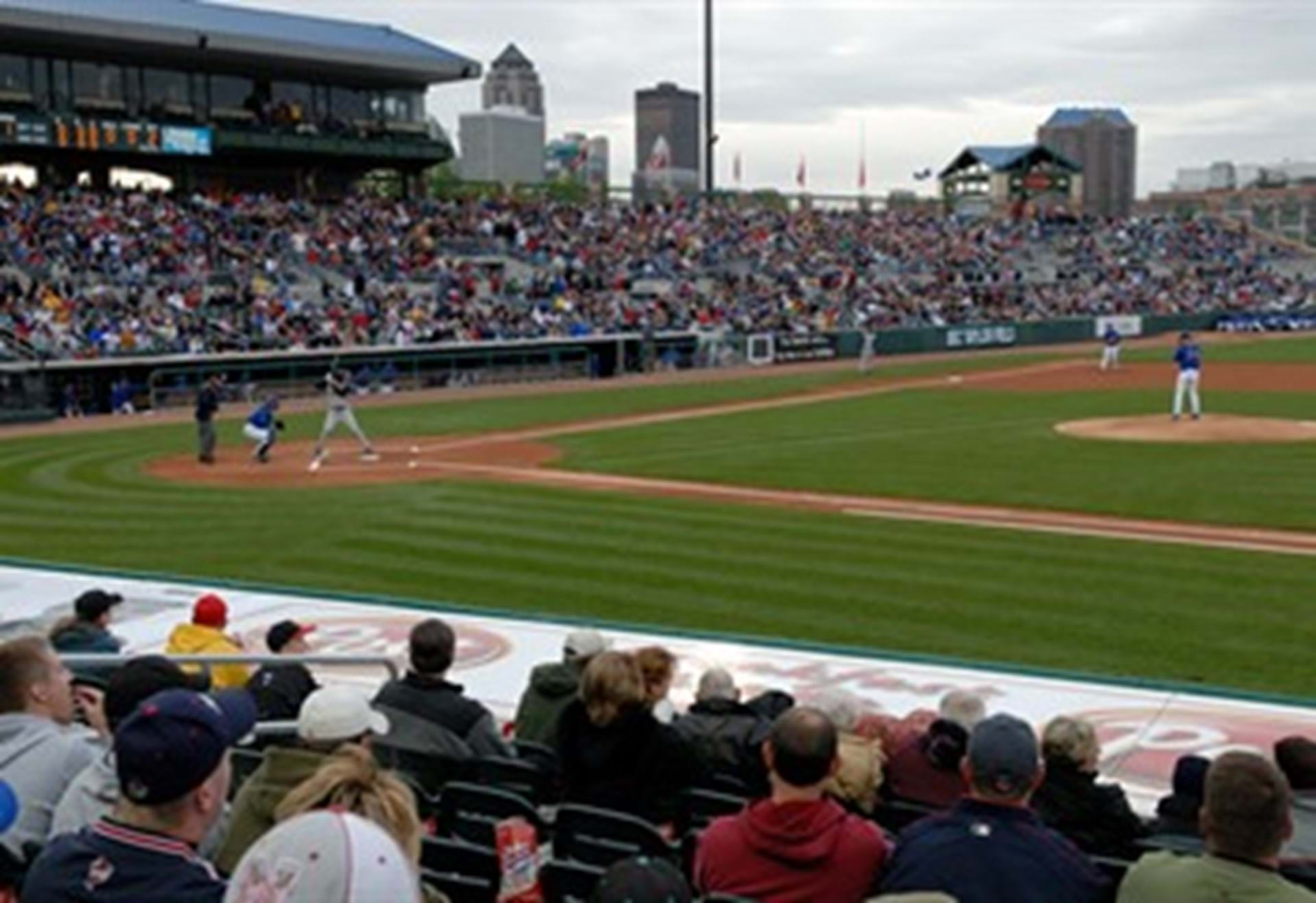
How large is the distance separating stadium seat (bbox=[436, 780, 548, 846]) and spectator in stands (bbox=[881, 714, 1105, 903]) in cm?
174

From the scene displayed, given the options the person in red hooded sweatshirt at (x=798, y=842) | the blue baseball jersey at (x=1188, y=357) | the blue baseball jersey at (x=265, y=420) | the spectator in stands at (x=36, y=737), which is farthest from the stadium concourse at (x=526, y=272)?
the person in red hooded sweatshirt at (x=798, y=842)

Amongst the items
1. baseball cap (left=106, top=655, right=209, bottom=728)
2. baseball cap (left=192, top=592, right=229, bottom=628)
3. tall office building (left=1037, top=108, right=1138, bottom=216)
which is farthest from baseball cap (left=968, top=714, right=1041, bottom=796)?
tall office building (left=1037, top=108, right=1138, bottom=216)

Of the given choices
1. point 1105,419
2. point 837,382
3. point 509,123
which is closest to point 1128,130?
point 509,123

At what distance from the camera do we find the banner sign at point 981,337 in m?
60.6

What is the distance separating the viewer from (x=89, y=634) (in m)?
9.05

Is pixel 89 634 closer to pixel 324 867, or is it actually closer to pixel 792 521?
pixel 324 867

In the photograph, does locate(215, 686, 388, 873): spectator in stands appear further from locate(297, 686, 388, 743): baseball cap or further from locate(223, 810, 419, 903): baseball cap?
locate(223, 810, 419, 903): baseball cap

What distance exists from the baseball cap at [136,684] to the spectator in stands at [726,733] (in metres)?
2.31

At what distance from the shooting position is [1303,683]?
10.9 m

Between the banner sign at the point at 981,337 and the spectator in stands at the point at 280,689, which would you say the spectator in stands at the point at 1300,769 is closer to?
the spectator in stands at the point at 280,689

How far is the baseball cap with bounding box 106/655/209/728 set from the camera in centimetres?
517

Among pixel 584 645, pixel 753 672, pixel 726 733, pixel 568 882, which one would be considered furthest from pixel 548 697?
pixel 753 672

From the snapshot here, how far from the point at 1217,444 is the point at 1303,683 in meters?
15.6

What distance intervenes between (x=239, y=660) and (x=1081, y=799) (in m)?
4.58
